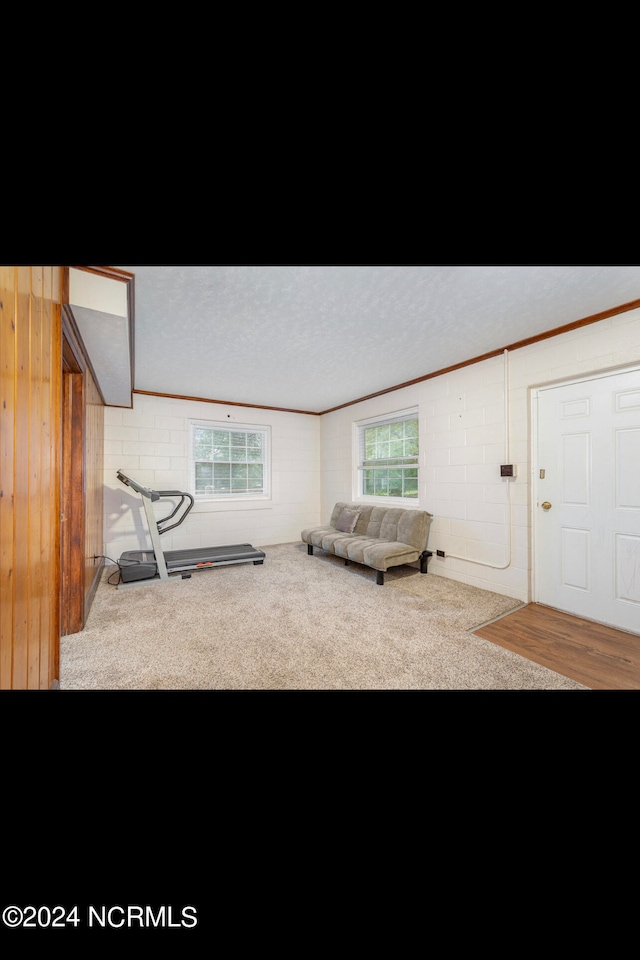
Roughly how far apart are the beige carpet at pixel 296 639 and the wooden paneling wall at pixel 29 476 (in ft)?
2.11

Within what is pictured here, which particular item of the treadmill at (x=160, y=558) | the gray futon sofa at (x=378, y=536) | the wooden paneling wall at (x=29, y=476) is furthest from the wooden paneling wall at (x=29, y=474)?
the gray futon sofa at (x=378, y=536)

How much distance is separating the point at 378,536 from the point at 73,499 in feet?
10.5

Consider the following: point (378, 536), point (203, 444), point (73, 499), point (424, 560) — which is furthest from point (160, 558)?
point (424, 560)

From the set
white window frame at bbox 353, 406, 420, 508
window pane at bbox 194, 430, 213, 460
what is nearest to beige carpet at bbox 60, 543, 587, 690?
white window frame at bbox 353, 406, 420, 508

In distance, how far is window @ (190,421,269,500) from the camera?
5086 mm

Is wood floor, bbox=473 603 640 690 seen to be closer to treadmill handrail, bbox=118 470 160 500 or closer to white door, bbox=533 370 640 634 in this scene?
white door, bbox=533 370 640 634

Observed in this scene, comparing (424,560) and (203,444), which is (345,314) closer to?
(424,560)

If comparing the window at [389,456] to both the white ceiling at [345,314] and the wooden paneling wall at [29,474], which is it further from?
the wooden paneling wall at [29,474]

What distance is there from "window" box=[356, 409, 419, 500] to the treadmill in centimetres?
196

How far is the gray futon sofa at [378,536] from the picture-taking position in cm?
367

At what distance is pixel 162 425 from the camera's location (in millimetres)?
4770
